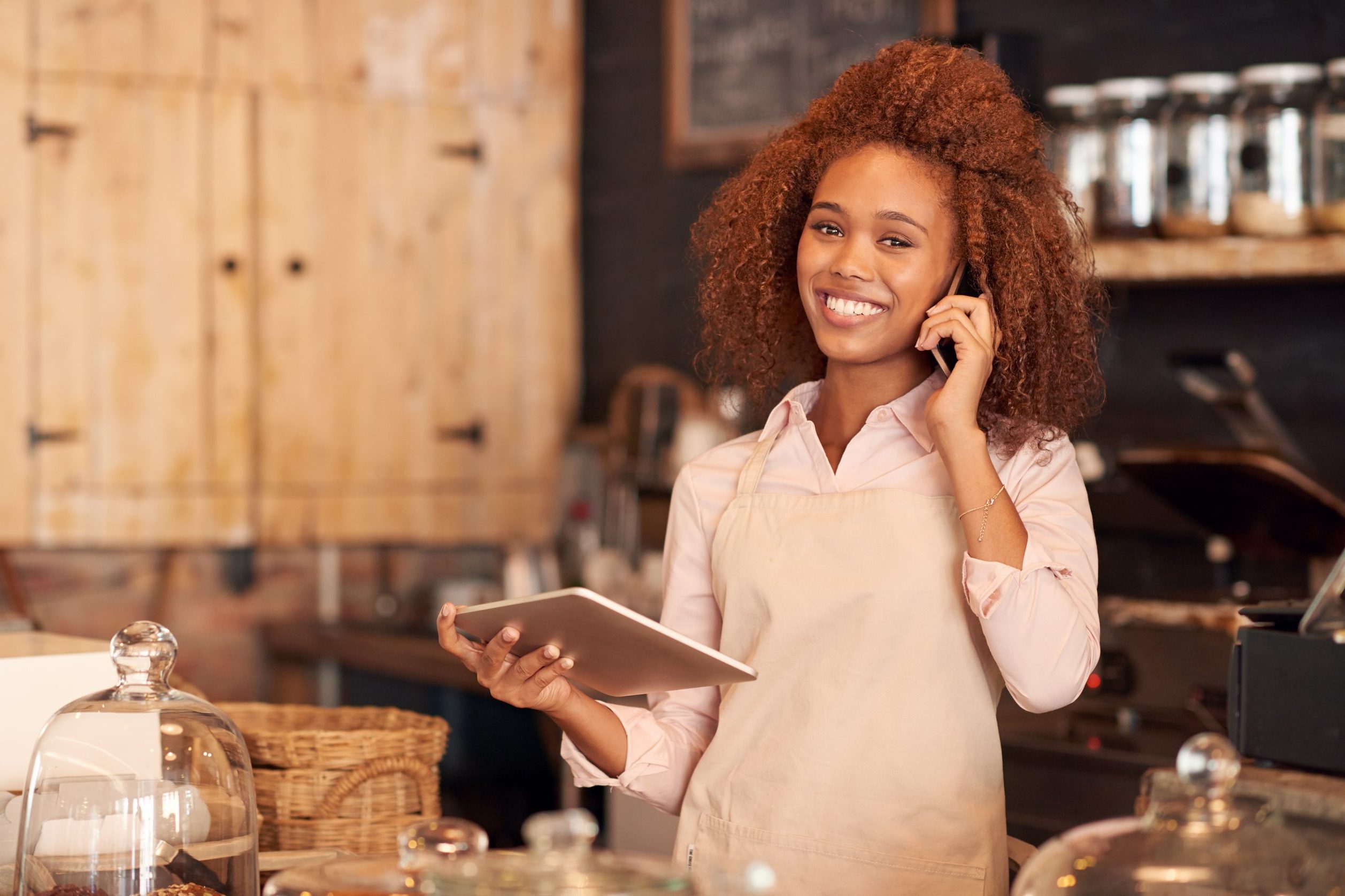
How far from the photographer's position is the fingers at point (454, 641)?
1.39 metres

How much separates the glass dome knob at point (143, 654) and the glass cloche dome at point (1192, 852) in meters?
0.69

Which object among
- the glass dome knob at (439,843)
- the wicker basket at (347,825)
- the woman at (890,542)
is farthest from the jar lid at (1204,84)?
the glass dome knob at (439,843)

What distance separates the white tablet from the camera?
1260 millimetres

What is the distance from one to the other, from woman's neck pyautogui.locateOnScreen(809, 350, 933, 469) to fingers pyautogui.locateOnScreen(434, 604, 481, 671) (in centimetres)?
41

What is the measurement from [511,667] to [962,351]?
20.3 inches

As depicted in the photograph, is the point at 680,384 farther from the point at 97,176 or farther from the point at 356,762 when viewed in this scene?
the point at 356,762

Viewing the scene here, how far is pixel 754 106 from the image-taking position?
3951 mm

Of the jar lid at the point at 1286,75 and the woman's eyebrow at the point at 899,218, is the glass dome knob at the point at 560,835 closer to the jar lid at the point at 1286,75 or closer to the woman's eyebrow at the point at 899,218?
the woman's eyebrow at the point at 899,218

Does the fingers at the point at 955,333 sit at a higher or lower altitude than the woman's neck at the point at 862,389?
higher

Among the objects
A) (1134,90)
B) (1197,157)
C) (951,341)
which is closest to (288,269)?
(1134,90)

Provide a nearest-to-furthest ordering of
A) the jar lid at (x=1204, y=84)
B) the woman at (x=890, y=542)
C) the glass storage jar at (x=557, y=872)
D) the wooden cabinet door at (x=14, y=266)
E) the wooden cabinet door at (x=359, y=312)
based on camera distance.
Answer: the glass storage jar at (x=557, y=872) < the woman at (x=890, y=542) < the jar lid at (x=1204, y=84) < the wooden cabinet door at (x=14, y=266) < the wooden cabinet door at (x=359, y=312)

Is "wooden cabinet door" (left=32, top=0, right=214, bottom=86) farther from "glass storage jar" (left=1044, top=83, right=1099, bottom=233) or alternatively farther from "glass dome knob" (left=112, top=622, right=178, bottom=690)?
"glass dome knob" (left=112, top=622, right=178, bottom=690)

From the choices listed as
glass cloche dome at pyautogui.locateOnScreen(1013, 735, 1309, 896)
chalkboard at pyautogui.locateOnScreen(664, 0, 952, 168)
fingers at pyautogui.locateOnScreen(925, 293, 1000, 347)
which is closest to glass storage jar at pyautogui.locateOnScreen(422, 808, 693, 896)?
glass cloche dome at pyautogui.locateOnScreen(1013, 735, 1309, 896)

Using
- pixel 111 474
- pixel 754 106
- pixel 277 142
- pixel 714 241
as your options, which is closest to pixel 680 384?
pixel 754 106
